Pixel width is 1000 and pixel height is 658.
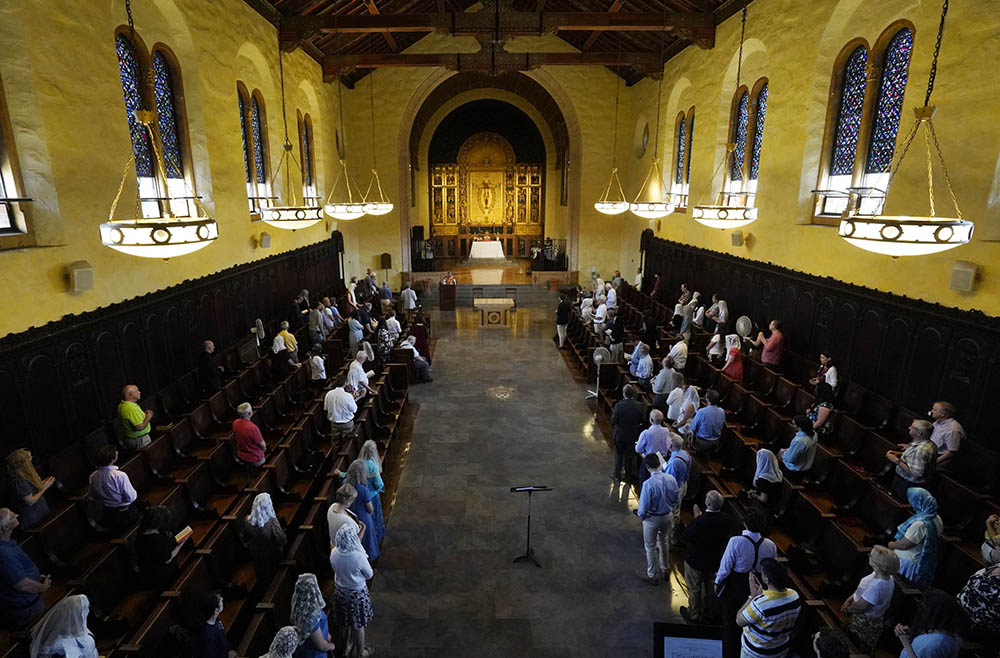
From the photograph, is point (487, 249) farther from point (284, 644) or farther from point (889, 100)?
point (284, 644)

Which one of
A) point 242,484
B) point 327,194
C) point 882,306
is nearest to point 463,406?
point 242,484

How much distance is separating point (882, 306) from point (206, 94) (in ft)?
38.2

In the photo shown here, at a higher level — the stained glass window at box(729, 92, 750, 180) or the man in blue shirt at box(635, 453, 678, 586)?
the stained glass window at box(729, 92, 750, 180)

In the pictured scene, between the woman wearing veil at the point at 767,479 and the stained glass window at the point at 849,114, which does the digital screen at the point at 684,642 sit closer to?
the woman wearing veil at the point at 767,479

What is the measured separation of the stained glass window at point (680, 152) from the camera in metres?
16.5

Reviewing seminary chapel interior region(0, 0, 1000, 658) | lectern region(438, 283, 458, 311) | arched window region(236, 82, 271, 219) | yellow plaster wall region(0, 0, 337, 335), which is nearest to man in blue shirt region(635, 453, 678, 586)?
seminary chapel interior region(0, 0, 1000, 658)

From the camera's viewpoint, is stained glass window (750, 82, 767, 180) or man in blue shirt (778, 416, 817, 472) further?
stained glass window (750, 82, 767, 180)

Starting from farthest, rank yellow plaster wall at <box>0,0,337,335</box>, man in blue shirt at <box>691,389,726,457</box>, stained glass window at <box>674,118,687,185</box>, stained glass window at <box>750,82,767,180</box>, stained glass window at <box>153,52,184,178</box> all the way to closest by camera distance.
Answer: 1. stained glass window at <box>674,118,687,185</box>
2. stained glass window at <box>750,82,767,180</box>
3. stained glass window at <box>153,52,184,178</box>
4. man in blue shirt at <box>691,389,726,457</box>
5. yellow plaster wall at <box>0,0,337,335</box>

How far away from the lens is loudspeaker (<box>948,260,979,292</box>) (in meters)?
6.27

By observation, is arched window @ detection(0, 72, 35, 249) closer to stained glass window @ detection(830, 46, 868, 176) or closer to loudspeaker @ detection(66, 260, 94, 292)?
loudspeaker @ detection(66, 260, 94, 292)

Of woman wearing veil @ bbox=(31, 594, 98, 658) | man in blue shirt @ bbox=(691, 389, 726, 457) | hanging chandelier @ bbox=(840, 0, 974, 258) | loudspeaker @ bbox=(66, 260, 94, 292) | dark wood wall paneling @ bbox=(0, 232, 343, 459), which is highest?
hanging chandelier @ bbox=(840, 0, 974, 258)

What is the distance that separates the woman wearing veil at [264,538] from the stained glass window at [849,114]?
990 cm

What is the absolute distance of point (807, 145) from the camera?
9.82 meters

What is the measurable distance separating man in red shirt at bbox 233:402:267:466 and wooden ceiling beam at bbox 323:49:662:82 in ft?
44.0
